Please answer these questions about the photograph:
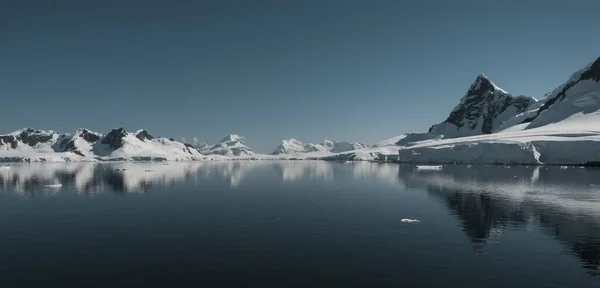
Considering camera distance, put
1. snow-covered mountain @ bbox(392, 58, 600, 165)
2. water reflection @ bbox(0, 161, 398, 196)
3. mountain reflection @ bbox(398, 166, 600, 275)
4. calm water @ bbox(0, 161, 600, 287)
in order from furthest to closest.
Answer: snow-covered mountain @ bbox(392, 58, 600, 165)
water reflection @ bbox(0, 161, 398, 196)
mountain reflection @ bbox(398, 166, 600, 275)
calm water @ bbox(0, 161, 600, 287)

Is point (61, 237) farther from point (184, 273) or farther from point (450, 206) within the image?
point (450, 206)

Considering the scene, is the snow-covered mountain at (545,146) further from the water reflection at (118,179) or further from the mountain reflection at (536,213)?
the mountain reflection at (536,213)

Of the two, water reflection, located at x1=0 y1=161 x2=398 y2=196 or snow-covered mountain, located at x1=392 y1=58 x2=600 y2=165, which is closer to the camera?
water reflection, located at x1=0 y1=161 x2=398 y2=196

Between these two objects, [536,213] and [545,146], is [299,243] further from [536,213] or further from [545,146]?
[545,146]

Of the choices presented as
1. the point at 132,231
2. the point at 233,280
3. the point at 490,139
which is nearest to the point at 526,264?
the point at 233,280

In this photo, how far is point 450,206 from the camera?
161 feet

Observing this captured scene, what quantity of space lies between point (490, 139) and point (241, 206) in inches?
6387

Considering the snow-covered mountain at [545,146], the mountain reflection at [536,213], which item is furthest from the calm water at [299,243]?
the snow-covered mountain at [545,146]

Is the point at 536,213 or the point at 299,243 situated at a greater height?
the point at 536,213

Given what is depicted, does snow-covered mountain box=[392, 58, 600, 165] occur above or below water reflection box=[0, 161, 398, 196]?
above

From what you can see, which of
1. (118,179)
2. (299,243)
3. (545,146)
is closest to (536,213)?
(299,243)

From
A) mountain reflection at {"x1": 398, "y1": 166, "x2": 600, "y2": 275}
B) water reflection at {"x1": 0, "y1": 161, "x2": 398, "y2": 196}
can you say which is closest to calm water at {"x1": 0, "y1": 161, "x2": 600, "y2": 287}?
mountain reflection at {"x1": 398, "y1": 166, "x2": 600, "y2": 275}

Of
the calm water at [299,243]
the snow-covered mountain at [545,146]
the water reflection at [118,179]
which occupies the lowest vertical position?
the calm water at [299,243]

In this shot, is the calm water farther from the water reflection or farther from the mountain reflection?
the water reflection
